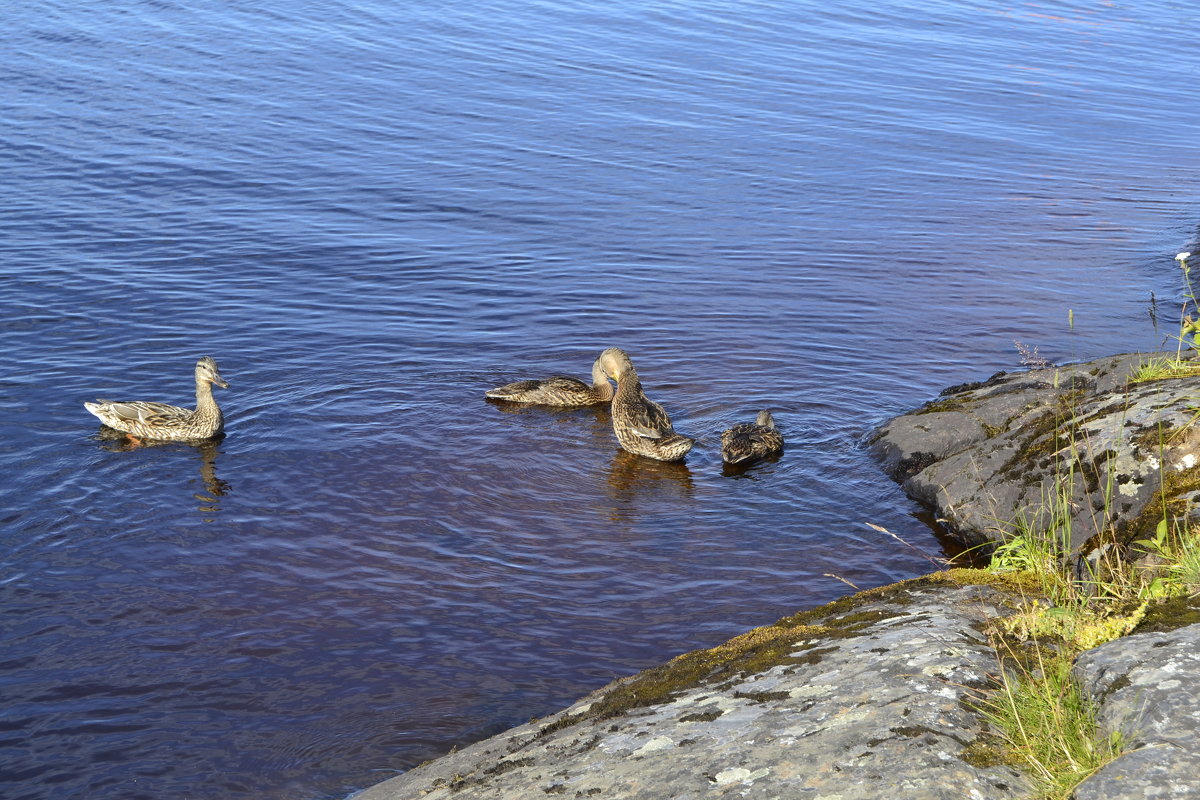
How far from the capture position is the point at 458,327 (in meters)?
15.7

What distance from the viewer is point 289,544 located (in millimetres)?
10227

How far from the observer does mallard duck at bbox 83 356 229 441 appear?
12.1 meters

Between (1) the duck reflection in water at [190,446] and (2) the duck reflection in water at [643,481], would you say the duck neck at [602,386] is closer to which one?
(2) the duck reflection in water at [643,481]

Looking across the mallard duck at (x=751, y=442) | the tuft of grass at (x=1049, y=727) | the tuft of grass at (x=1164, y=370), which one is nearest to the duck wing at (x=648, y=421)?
the mallard duck at (x=751, y=442)

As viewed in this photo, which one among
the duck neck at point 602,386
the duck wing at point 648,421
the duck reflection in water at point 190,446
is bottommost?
the duck reflection in water at point 190,446

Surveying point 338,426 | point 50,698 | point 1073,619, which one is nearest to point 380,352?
point 338,426

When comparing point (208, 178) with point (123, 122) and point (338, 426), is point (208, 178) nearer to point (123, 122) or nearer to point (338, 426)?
point (123, 122)

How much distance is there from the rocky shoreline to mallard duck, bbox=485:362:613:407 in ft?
20.8

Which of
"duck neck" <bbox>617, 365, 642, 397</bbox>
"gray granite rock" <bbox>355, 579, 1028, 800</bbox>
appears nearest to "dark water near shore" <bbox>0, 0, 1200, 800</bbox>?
"duck neck" <bbox>617, 365, 642, 397</bbox>

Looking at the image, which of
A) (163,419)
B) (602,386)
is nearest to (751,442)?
(602,386)

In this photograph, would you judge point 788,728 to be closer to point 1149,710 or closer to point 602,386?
point 1149,710

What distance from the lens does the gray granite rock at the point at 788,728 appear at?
15.0ft

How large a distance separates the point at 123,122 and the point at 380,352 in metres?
12.7

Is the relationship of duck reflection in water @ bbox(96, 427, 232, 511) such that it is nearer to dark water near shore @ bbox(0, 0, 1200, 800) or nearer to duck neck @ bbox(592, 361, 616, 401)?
dark water near shore @ bbox(0, 0, 1200, 800)
